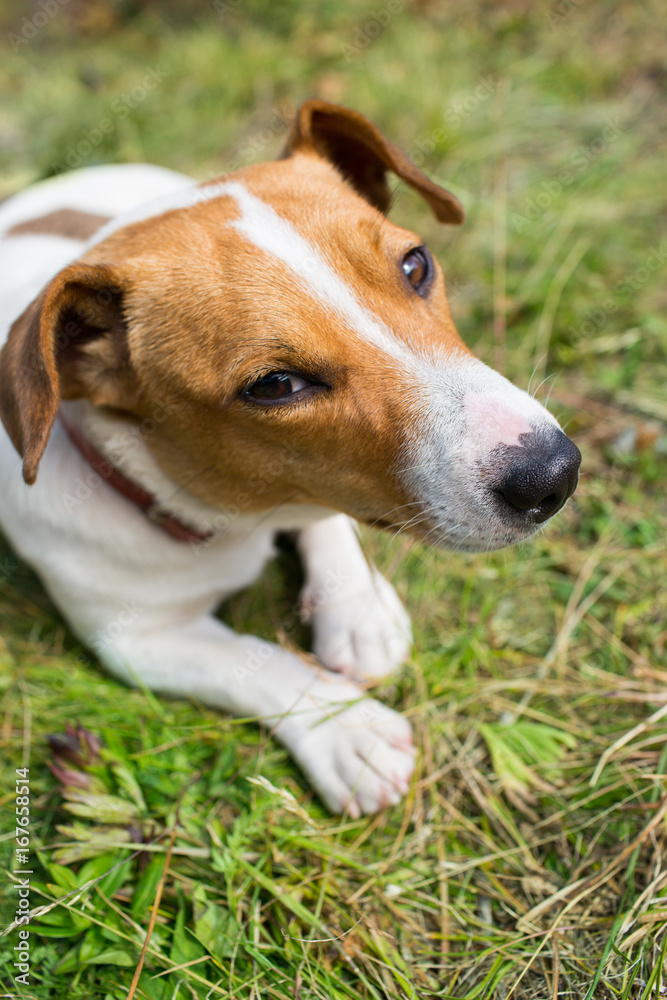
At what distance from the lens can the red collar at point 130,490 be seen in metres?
2.93

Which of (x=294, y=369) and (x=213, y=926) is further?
(x=213, y=926)

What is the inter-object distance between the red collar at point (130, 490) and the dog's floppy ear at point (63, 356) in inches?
10.0

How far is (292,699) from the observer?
3045mm

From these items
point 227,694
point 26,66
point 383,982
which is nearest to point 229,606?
point 227,694

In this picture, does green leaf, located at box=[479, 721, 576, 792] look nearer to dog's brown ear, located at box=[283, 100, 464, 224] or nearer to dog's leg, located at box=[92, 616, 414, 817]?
dog's leg, located at box=[92, 616, 414, 817]

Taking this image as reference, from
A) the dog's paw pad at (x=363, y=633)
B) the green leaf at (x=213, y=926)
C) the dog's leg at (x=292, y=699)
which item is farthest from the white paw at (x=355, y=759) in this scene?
the green leaf at (x=213, y=926)

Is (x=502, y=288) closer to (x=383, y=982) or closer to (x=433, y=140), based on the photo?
(x=433, y=140)

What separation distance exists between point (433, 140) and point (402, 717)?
445cm

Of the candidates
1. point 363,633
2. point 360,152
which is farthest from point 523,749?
point 360,152

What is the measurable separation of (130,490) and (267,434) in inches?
29.3

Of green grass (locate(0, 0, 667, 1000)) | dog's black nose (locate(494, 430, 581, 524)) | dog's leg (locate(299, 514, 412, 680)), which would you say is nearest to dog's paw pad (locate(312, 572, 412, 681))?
dog's leg (locate(299, 514, 412, 680))

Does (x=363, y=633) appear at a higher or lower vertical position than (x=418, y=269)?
lower

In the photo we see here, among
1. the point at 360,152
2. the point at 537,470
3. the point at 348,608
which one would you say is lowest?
the point at 348,608

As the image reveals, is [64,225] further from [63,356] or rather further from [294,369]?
[294,369]
